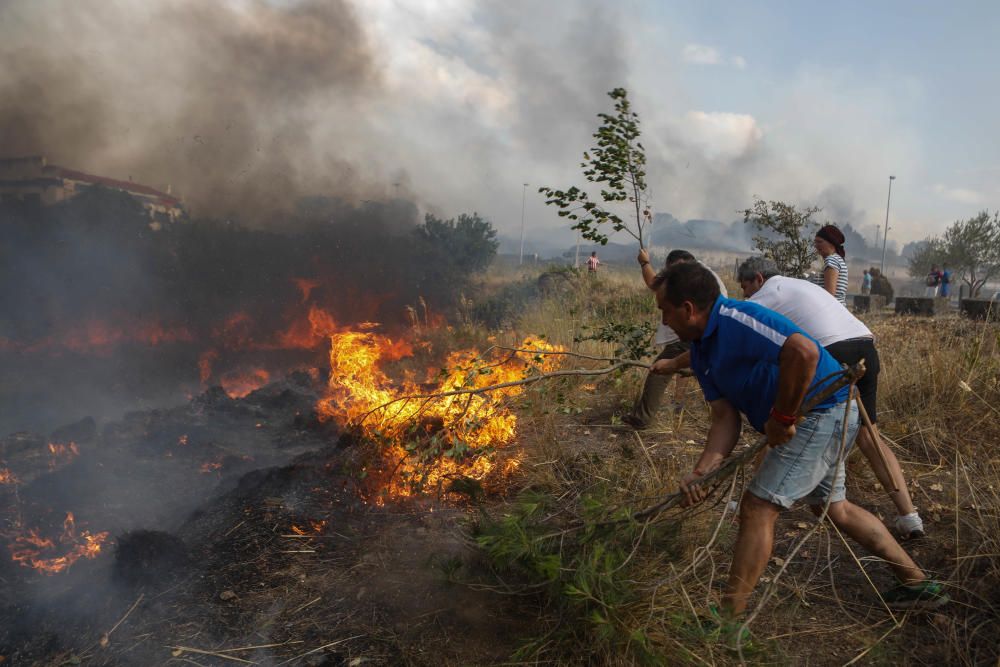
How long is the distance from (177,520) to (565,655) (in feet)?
11.9

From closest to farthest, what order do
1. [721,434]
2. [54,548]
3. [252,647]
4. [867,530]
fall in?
[721,434] → [867,530] → [252,647] → [54,548]

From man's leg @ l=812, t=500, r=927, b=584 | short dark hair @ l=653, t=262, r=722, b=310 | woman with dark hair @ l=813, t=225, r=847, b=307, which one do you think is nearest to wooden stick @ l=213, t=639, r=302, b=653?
short dark hair @ l=653, t=262, r=722, b=310

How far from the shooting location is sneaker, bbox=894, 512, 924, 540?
11.3 feet

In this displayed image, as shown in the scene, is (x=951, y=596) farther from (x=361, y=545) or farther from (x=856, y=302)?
(x=856, y=302)

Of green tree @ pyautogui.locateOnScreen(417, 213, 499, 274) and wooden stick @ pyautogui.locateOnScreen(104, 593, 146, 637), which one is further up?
green tree @ pyautogui.locateOnScreen(417, 213, 499, 274)

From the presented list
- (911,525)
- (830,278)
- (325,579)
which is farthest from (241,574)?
(830,278)

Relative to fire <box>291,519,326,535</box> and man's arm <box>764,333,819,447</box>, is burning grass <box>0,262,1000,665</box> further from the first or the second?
man's arm <box>764,333,819,447</box>

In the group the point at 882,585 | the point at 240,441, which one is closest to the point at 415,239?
the point at 240,441

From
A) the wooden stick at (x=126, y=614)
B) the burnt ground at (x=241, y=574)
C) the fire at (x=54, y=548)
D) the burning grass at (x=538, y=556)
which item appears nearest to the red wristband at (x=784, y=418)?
the burning grass at (x=538, y=556)

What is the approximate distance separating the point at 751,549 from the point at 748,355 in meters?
0.87

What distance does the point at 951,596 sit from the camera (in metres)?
2.97

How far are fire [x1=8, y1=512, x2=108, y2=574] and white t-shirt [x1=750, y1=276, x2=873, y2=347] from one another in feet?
15.9

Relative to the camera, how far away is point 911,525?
136 inches

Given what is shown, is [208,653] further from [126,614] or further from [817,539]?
[817,539]
